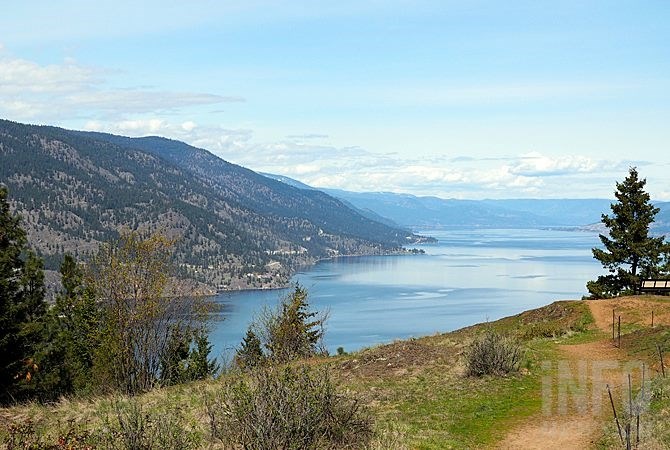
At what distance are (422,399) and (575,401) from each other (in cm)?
369

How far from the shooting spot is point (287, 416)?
32.5 feet

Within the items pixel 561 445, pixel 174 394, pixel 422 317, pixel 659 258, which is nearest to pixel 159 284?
pixel 174 394

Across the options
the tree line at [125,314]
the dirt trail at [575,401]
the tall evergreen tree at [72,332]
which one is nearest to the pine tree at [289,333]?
the tree line at [125,314]

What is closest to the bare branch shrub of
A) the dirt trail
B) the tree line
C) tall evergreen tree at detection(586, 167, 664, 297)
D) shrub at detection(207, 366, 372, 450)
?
the tree line

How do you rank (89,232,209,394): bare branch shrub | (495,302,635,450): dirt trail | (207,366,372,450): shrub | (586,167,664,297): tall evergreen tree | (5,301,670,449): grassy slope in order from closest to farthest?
(207,366,372,450): shrub
(495,302,635,450): dirt trail
(5,301,670,449): grassy slope
(89,232,209,394): bare branch shrub
(586,167,664,297): tall evergreen tree

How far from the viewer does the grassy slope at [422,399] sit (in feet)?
42.7

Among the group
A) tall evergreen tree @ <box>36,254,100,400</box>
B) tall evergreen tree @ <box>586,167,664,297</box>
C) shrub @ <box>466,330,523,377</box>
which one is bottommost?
tall evergreen tree @ <box>36,254,100,400</box>

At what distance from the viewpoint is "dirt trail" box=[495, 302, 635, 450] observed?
12180mm

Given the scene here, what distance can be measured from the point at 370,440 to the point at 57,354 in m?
33.9

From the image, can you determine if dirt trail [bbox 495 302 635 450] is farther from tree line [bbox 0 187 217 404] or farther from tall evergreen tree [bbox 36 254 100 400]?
tall evergreen tree [bbox 36 254 100 400]

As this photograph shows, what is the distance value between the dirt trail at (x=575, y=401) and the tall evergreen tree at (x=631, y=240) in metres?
20.3

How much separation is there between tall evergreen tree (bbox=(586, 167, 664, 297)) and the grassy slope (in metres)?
19.5

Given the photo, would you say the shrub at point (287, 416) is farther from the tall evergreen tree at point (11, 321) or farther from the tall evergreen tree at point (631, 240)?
the tall evergreen tree at point (631, 240)

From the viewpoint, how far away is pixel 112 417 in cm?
1470
